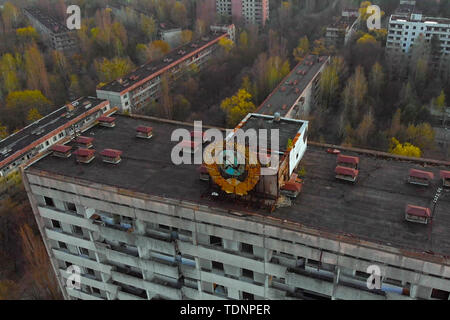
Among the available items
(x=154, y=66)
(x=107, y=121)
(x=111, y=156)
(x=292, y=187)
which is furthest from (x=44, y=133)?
(x=292, y=187)

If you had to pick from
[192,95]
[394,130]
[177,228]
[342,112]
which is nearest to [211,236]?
[177,228]

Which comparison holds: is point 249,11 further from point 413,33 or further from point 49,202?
point 49,202

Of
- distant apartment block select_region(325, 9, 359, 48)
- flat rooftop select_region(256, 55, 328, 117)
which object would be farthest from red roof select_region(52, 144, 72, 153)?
distant apartment block select_region(325, 9, 359, 48)

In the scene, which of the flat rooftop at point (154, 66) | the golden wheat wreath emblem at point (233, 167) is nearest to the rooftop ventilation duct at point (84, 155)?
the golden wheat wreath emblem at point (233, 167)

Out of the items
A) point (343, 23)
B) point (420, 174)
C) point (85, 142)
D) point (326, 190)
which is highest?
point (85, 142)

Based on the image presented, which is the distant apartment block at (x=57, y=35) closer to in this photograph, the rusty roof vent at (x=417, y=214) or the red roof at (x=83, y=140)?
the red roof at (x=83, y=140)
